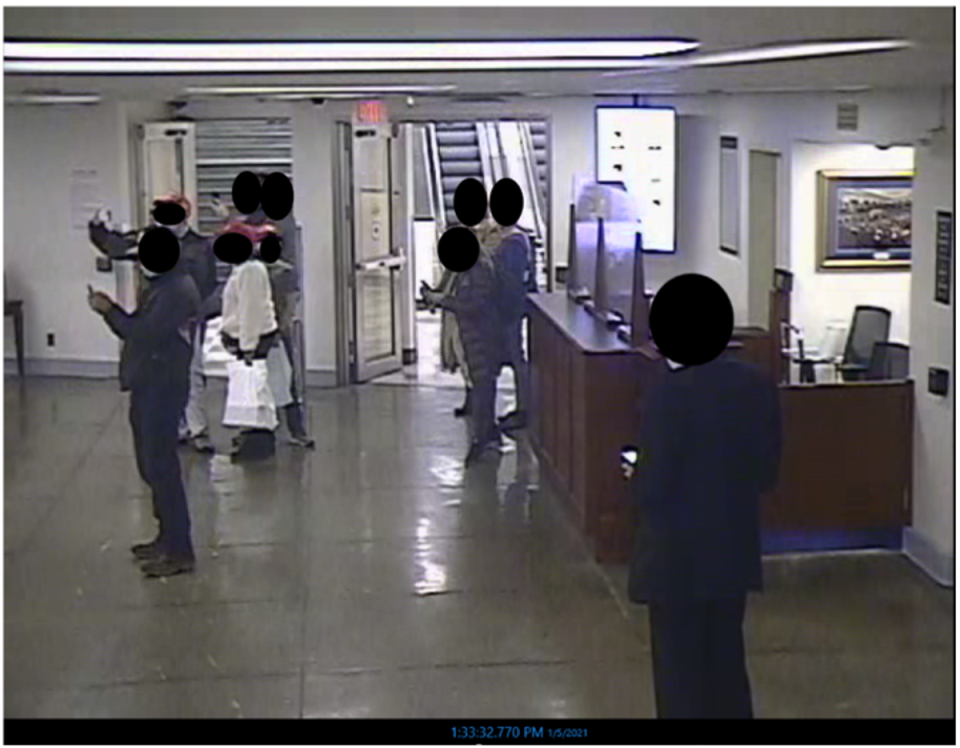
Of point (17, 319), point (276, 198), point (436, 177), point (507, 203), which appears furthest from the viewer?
point (436, 177)

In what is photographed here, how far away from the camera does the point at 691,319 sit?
2.56m

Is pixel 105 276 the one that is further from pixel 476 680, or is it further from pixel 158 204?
pixel 476 680

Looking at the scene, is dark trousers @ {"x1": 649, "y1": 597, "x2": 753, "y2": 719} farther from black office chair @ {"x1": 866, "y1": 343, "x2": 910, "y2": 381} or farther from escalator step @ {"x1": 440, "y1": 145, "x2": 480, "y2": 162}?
escalator step @ {"x1": 440, "y1": 145, "x2": 480, "y2": 162}

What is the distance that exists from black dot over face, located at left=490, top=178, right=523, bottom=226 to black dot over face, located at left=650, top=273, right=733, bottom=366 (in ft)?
1.41

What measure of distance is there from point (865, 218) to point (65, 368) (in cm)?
233

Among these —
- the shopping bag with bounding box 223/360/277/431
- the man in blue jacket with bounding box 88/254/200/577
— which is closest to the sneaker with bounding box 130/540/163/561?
the man in blue jacket with bounding box 88/254/200/577

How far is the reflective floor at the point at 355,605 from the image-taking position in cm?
243

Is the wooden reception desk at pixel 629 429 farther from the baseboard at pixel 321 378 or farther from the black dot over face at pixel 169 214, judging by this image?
the black dot over face at pixel 169 214

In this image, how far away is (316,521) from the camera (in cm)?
342

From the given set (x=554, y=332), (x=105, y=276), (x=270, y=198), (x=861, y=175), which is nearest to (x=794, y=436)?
(x=554, y=332)

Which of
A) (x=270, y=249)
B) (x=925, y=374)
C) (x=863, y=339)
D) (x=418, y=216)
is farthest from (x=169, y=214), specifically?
(x=418, y=216)

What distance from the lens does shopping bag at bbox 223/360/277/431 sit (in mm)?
3102

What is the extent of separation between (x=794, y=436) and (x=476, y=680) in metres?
1.05

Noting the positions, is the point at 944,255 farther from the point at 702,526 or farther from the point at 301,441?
the point at 301,441
